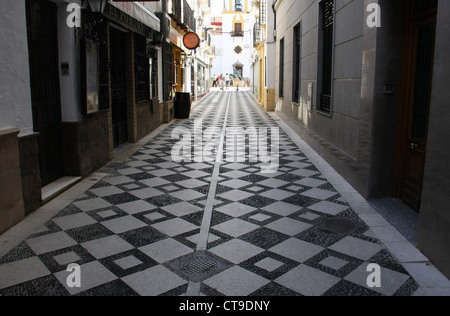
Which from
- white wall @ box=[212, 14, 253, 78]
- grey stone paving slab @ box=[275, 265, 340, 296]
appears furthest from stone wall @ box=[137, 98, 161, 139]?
white wall @ box=[212, 14, 253, 78]

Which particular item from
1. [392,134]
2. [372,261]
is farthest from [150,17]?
[372,261]

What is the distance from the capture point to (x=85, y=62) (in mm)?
6801

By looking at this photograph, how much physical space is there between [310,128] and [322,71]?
5.30ft

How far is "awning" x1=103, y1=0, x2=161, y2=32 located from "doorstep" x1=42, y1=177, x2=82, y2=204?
331cm

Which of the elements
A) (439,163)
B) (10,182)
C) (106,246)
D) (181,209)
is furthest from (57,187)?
(439,163)

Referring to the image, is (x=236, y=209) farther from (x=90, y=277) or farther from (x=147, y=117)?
(x=147, y=117)

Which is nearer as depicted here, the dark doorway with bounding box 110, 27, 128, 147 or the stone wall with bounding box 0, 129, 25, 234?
the stone wall with bounding box 0, 129, 25, 234


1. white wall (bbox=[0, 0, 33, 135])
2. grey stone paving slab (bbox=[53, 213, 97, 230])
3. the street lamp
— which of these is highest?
the street lamp

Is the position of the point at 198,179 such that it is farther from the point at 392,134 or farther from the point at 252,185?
the point at 392,134

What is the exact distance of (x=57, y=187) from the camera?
6.10m

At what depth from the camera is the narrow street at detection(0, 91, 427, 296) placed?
3430mm

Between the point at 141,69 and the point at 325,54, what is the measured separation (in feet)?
17.8

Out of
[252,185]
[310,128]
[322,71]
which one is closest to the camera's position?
[252,185]

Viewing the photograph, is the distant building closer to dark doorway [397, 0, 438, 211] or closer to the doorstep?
the doorstep
